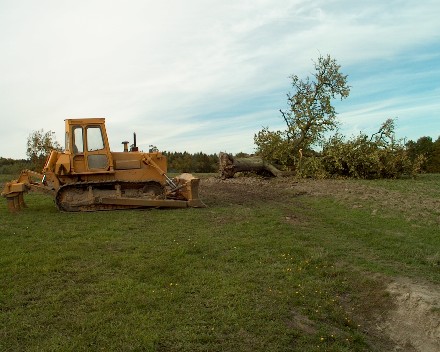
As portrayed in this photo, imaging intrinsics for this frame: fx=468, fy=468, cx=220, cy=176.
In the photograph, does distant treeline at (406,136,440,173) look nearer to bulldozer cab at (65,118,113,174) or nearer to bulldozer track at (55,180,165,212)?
bulldozer track at (55,180,165,212)

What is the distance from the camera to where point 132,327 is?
546 cm

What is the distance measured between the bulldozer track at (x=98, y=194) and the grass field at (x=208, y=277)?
0.88 metres

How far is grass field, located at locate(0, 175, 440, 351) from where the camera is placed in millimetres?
5449

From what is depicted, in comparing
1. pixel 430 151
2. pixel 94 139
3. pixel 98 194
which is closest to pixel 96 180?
pixel 98 194

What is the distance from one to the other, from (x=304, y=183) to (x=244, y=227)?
8.52 meters

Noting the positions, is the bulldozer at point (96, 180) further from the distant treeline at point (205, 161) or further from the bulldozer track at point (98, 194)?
the distant treeline at point (205, 161)

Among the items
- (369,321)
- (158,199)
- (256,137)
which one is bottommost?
(369,321)

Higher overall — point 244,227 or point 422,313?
point 244,227

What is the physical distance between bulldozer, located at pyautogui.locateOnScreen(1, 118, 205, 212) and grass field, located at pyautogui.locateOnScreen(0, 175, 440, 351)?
977mm

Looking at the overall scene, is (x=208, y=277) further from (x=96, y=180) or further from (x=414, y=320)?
(x=96, y=180)

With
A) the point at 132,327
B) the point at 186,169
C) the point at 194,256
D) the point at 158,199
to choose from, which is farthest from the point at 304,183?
the point at 186,169

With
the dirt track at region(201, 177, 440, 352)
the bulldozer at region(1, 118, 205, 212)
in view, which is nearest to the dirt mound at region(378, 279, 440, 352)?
the dirt track at region(201, 177, 440, 352)

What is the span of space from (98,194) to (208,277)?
A: 22.4 ft

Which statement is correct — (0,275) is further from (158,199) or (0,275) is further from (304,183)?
(304,183)
